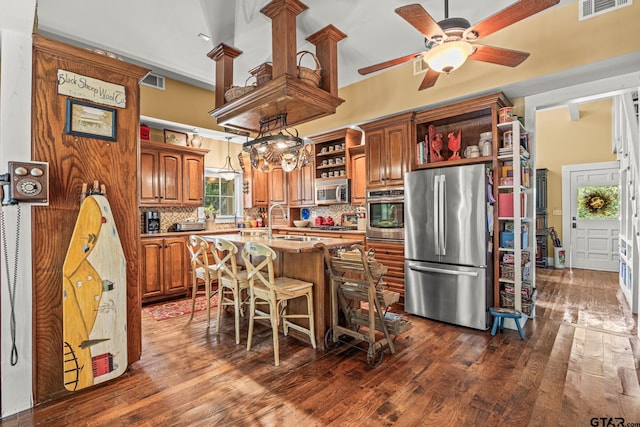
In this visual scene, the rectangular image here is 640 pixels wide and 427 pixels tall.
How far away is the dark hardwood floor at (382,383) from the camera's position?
6.52 ft

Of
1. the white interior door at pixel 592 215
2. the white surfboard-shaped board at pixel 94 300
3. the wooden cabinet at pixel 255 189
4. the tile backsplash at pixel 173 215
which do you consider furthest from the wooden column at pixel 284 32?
the white interior door at pixel 592 215

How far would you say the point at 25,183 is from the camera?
2004 millimetres

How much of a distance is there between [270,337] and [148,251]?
2.45 metres

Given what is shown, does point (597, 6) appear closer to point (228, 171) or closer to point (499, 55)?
point (499, 55)

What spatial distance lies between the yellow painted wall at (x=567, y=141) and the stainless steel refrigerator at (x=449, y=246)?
5220 millimetres

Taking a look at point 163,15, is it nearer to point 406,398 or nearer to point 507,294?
point 406,398

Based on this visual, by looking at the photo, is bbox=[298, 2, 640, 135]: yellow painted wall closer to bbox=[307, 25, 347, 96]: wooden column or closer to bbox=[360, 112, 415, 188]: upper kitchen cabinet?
bbox=[360, 112, 415, 188]: upper kitchen cabinet

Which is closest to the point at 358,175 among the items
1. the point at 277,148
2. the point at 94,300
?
the point at 277,148

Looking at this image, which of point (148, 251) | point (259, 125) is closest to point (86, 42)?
point (259, 125)

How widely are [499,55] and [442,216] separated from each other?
5.61ft

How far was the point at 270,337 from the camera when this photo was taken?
10.7ft

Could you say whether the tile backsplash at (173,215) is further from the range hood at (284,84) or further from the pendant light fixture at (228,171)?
the range hood at (284,84)

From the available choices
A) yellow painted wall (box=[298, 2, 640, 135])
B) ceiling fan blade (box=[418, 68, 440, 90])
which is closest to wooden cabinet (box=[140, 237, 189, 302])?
yellow painted wall (box=[298, 2, 640, 135])

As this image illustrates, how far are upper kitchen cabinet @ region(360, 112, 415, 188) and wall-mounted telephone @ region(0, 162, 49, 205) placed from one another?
365 cm
